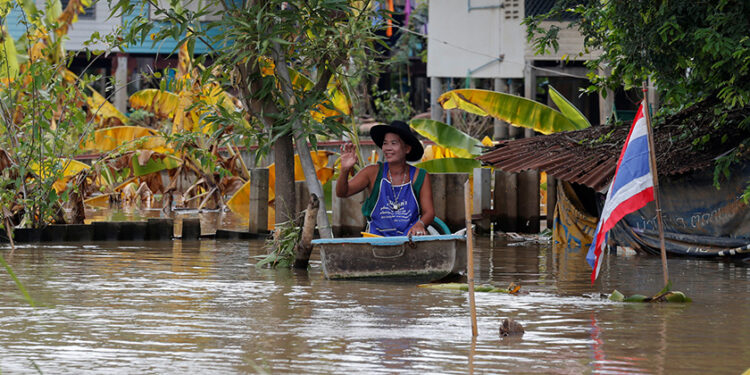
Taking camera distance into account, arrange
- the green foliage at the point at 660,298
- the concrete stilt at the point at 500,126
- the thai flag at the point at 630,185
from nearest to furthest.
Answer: the thai flag at the point at 630,185
the green foliage at the point at 660,298
the concrete stilt at the point at 500,126

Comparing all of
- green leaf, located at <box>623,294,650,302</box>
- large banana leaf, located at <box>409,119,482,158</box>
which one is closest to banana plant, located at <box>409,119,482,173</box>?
large banana leaf, located at <box>409,119,482,158</box>

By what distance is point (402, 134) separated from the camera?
10.3 metres

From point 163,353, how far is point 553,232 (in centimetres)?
1043

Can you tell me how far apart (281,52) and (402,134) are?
1639mm

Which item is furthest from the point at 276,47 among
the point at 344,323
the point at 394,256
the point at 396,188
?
the point at 344,323

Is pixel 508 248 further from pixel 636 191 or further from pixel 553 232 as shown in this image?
pixel 636 191

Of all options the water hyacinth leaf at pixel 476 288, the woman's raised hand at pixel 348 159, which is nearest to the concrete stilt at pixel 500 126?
the woman's raised hand at pixel 348 159

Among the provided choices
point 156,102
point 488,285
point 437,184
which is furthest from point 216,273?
point 156,102

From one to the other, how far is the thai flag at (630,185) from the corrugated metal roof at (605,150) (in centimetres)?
396

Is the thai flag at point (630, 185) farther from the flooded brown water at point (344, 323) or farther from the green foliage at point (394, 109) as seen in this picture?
the green foliage at point (394, 109)

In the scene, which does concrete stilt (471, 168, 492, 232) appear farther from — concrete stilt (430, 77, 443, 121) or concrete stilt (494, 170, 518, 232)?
concrete stilt (430, 77, 443, 121)

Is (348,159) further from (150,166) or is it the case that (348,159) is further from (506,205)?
(150,166)

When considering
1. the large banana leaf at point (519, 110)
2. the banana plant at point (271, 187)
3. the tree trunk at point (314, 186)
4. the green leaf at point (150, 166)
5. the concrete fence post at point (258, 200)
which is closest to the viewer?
the tree trunk at point (314, 186)

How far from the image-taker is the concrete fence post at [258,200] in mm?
16016
